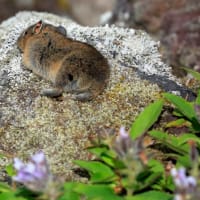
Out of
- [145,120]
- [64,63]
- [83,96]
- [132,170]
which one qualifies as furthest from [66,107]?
[132,170]

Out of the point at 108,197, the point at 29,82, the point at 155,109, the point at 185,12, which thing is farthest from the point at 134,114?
the point at 185,12

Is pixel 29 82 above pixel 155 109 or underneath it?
above

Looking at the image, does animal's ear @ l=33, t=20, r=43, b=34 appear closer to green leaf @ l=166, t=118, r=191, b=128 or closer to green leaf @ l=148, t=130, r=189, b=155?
green leaf @ l=166, t=118, r=191, b=128

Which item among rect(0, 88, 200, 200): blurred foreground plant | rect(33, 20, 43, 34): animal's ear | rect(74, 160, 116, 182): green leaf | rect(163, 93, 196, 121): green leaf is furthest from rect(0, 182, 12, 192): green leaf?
rect(33, 20, 43, 34): animal's ear

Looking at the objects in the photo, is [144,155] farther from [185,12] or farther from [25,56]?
[185,12]

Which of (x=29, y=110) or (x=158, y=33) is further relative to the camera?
(x=158, y=33)

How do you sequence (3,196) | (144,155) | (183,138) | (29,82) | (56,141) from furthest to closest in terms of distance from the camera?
(29,82) → (56,141) → (183,138) → (3,196) → (144,155)

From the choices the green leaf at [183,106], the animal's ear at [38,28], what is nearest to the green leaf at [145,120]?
the green leaf at [183,106]
